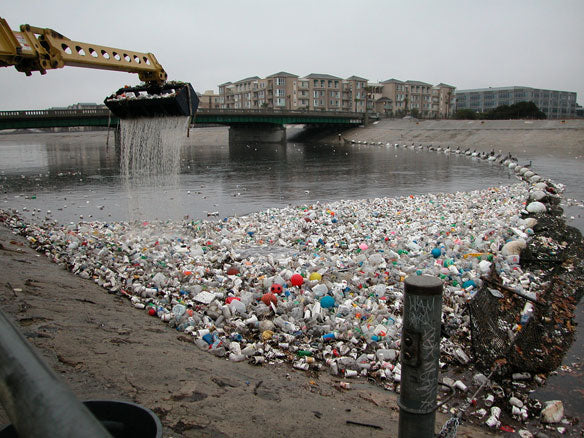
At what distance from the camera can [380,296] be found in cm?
661

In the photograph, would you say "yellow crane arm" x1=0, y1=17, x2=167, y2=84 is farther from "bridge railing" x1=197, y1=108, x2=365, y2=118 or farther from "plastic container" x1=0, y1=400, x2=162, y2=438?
"bridge railing" x1=197, y1=108, x2=365, y2=118

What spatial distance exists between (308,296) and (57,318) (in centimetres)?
317

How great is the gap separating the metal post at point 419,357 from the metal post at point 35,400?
1938 mm

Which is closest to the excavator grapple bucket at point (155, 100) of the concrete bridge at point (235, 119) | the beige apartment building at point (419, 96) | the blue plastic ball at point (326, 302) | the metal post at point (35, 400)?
the blue plastic ball at point (326, 302)

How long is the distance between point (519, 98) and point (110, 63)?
177 meters

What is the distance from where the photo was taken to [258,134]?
2640 inches

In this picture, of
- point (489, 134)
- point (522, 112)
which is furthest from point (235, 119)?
point (522, 112)

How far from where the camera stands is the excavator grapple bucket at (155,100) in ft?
34.6

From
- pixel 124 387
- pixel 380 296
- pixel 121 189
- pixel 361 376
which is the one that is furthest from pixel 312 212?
pixel 121 189

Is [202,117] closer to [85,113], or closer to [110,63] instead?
[85,113]

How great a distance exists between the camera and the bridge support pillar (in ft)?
214

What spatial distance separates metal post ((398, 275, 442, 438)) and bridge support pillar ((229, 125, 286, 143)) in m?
63.1

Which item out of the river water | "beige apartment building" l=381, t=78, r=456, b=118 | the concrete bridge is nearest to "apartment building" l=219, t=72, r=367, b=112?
"beige apartment building" l=381, t=78, r=456, b=118

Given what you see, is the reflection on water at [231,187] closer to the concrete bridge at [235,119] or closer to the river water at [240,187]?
the river water at [240,187]
